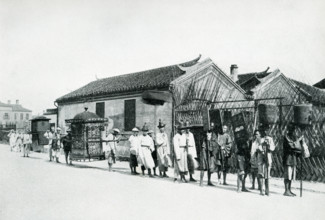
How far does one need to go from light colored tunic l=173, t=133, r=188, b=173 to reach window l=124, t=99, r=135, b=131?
688 cm

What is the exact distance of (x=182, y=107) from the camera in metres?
12.2

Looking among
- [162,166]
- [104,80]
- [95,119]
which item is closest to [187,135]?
[162,166]

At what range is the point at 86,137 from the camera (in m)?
12.3

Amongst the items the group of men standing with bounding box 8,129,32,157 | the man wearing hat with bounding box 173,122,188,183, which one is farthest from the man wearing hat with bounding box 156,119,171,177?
the group of men standing with bounding box 8,129,32,157

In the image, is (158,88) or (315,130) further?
(158,88)

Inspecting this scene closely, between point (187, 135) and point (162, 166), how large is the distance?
5.55 feet

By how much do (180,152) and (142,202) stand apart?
2.89m

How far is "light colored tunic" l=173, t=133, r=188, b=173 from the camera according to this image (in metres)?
9.09

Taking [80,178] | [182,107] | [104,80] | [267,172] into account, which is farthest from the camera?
[104,80]

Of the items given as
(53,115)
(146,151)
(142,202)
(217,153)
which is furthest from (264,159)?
(53,115)

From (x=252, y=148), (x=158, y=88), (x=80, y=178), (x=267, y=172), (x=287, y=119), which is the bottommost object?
(x=80, y=178)

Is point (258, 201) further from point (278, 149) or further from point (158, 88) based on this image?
→ point (158, 88)

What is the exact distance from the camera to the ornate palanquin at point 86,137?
12.3m

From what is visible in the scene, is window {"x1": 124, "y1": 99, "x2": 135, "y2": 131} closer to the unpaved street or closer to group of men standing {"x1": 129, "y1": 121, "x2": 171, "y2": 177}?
group of men standing {"x1": 129, "y1": 121, "x2": 171, "y2": 177}
